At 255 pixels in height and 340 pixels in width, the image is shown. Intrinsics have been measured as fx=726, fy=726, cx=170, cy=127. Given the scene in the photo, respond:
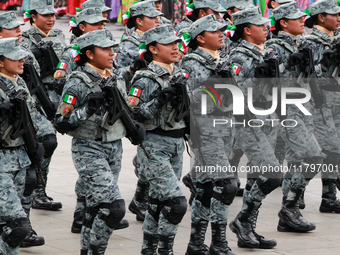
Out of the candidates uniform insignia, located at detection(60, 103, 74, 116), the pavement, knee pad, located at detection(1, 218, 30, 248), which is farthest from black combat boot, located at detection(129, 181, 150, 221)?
knee pad, located at detection(1, 218, 30, 248)

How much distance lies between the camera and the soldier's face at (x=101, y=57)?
20.7 ft

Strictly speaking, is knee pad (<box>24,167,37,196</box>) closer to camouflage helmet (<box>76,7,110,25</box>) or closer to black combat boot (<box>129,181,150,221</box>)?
black combat boot (<box>129,181,150,221</box>)

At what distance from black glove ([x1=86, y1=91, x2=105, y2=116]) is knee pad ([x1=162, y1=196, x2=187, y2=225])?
1068 mm

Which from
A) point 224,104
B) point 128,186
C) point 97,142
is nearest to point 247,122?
point 224,104

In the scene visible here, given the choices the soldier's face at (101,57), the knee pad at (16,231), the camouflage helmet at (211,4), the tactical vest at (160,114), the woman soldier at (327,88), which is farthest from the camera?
the camouflage helmet at (211,4)

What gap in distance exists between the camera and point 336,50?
8.79 metres

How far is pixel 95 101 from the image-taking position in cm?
584

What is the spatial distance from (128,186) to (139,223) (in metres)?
1.89

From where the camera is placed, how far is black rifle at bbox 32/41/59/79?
8703mm

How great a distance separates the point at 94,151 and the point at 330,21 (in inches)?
163

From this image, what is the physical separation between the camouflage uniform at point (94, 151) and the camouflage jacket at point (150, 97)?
5.6 inches

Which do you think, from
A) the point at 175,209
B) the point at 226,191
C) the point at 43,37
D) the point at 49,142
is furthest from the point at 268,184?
the point at 43,37

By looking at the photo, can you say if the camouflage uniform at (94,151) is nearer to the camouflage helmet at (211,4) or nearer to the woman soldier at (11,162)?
the woman soldier at (11,162)

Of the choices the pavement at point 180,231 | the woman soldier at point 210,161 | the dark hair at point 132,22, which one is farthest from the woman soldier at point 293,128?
the dark hair at point 132,22
